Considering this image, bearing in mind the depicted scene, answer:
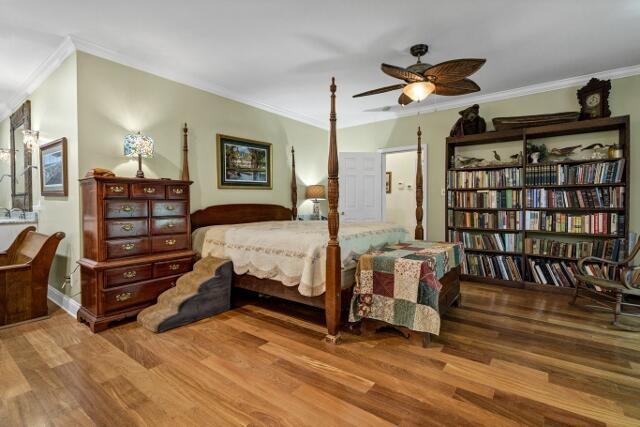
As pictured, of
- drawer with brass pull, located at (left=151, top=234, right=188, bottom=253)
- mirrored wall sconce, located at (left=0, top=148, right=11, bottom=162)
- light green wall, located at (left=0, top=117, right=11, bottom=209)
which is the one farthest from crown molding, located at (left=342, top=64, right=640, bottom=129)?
light green wall, located at (left=0, top=117, right=11, bottom=209)

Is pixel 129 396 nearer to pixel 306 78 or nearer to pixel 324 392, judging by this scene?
pixel 324 392

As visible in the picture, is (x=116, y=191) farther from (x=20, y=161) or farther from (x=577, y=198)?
(x=577, y=198)

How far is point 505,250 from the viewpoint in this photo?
4004mm

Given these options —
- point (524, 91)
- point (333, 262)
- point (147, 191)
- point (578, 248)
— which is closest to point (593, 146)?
point (524, 91)

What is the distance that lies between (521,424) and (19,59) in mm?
5090

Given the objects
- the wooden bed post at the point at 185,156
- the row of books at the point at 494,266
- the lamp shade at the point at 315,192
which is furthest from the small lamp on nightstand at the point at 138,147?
the row of books at the point at 494,266

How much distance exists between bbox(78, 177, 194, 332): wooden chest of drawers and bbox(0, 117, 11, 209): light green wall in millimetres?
3172

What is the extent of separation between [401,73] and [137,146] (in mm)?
2524

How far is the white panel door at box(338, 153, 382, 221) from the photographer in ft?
17.1

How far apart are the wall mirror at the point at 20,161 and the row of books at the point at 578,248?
622 cm

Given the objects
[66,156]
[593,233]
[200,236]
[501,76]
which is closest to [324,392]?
[200,236]

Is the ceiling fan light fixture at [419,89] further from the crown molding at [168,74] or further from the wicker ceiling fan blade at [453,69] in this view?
the crown molding at [168,74]

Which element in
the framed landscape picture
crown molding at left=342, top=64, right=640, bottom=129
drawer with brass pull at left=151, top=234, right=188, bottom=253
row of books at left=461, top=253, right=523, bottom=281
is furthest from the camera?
the framed landscape picture

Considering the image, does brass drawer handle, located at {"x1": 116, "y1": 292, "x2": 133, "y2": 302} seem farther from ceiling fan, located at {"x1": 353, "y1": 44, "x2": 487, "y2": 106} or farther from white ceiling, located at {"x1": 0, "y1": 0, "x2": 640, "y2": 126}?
ceiling fan, located at {"x1": 353, "y1": 44, "x2": 487, "y2": 106}
